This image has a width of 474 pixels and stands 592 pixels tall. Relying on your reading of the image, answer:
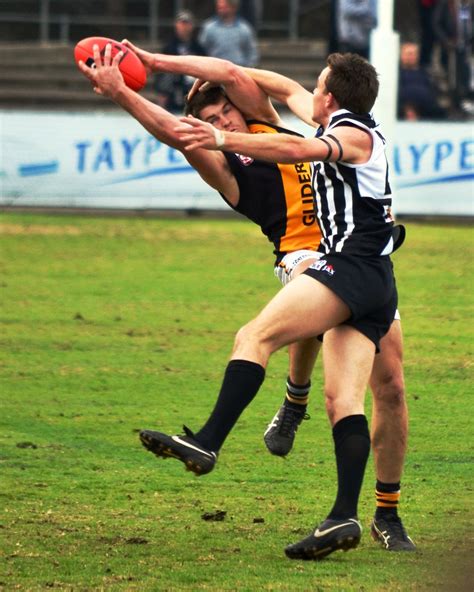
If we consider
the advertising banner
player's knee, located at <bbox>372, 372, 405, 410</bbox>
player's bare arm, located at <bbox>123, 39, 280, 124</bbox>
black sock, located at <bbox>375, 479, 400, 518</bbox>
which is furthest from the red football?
the advertising banner

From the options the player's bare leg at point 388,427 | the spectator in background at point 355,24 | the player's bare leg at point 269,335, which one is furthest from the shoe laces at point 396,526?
the spectator in background at point 355,24

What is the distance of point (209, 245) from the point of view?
18453 millimetres

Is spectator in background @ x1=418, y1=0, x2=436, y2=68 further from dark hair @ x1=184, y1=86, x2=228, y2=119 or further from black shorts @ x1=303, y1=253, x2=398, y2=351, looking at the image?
black shorts @ x1=303, y1=253, x2=398, y2=351


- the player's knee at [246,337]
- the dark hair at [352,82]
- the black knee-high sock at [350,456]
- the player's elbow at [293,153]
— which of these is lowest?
the black knee-high sock at [350,456]

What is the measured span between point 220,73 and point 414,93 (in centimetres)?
1539

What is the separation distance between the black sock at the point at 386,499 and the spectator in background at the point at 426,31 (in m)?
18.9

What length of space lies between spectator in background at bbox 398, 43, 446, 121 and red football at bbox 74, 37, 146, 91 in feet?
50.8

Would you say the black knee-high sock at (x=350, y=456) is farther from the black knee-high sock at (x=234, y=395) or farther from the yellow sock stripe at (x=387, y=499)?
the yellow sock stripe at (x=387, y=499)

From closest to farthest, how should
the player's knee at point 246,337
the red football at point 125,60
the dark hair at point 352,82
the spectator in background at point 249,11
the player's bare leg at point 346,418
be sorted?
1. the player's bare leg at point 346,418
2. the player's knee at point 246,337
3. the dark hair at point 352,82
4. the red football at point 125,60
5. the spectator in background at point 249,11

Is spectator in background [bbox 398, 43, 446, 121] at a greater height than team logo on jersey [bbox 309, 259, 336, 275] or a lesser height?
lesser

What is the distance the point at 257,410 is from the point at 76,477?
7.15 feet

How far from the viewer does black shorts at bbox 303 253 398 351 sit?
6238 millimetres

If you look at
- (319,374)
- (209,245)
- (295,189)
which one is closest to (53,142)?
(209,245)

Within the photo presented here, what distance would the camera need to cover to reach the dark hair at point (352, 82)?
20.8 feet
